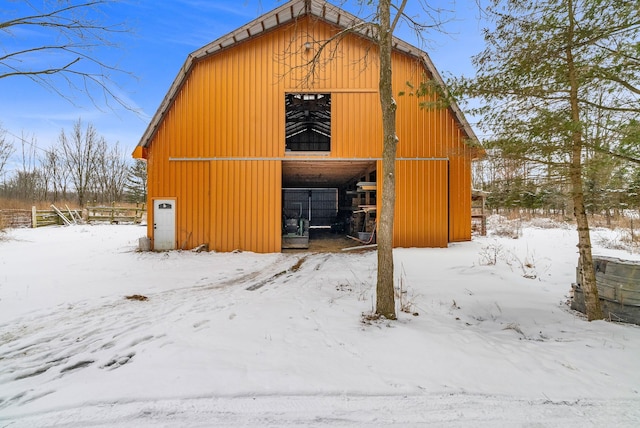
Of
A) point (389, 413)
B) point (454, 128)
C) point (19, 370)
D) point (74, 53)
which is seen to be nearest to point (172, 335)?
point (19, 370)

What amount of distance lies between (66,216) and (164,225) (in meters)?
17.7

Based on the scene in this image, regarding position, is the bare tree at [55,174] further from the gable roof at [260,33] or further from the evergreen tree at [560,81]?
the evergreen tree at [560,81]

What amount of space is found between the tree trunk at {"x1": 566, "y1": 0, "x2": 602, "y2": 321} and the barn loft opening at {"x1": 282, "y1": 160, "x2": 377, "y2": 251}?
23.0 ft

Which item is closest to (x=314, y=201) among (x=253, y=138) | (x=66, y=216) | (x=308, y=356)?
(x=253, y=138)

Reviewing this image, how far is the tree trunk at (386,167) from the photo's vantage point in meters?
3.92

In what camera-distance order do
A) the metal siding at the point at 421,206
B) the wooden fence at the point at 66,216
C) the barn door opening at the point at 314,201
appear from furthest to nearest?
the barn door opening at the point at 314,201 → the wooden fence at the point at 66,216 → the metal siding at the point at 421,206

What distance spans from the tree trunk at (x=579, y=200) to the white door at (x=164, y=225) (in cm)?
1071

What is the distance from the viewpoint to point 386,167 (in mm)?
3971

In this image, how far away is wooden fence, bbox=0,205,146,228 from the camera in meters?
18.5

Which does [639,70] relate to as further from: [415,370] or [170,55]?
[170,55]

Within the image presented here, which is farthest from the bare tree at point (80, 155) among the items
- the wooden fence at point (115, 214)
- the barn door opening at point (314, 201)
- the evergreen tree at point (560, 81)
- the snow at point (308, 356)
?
the evergreen tree at point (560, 81)

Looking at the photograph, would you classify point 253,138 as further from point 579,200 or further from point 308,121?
point 579,200

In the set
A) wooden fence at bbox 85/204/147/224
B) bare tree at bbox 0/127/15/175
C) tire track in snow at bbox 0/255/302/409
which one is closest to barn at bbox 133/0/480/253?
tire track in snow at bbox 0/255/302/409

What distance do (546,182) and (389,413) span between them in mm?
3876
